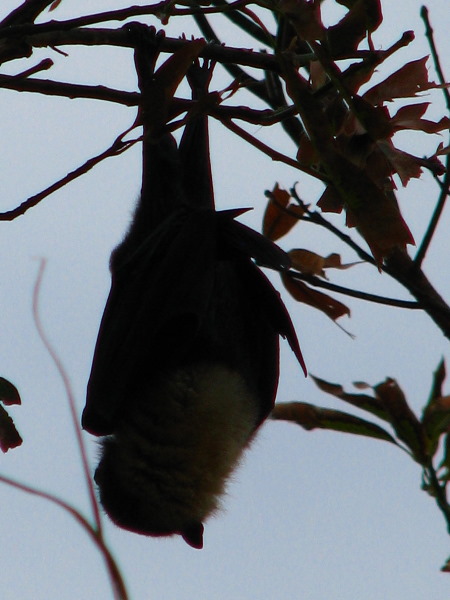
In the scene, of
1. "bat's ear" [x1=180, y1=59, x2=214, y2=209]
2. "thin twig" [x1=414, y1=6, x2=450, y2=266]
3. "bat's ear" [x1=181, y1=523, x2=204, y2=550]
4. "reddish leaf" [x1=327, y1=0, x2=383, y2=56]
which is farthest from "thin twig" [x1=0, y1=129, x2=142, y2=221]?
"bat's ear" [x1=181, y1=523, x2=204, y2=550]

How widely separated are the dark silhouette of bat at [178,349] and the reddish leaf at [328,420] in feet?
1.71

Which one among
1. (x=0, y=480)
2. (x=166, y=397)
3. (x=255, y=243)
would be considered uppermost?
(x=255, y=243)

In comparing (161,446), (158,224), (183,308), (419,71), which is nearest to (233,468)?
(161,446)

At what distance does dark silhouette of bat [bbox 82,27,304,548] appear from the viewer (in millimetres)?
4105

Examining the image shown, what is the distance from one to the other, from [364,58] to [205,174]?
2.17m

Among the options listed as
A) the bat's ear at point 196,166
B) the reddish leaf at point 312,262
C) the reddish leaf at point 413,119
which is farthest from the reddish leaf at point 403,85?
the bat's ear at point 196,166

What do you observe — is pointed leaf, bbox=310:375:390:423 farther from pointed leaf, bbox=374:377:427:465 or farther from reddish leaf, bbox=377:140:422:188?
reddish leaf, bbox=377:140:422:188

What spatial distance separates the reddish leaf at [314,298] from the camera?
3439 mm

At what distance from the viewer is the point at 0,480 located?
1.89 meters

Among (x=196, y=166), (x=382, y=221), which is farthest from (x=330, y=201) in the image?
(x=196, y=166)

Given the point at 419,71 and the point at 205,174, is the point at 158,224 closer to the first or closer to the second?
the point at 205,174

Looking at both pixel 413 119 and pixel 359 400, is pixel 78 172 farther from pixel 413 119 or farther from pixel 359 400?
pixel 359 400

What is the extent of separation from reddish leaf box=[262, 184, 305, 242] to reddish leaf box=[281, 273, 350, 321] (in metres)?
0.24

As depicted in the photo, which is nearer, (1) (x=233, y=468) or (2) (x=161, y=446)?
(2) (x=161, y=446)
